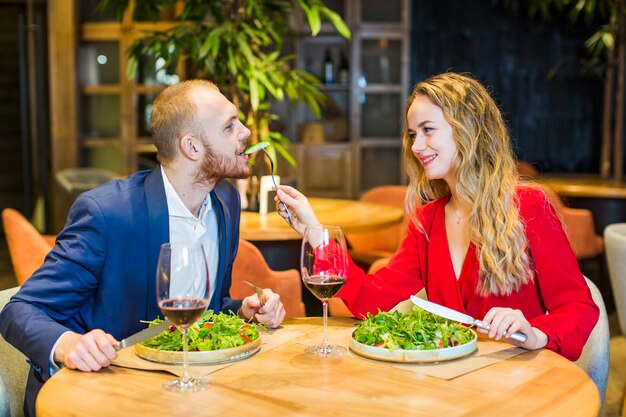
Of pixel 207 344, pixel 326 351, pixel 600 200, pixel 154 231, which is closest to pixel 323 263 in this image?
pixel 326 351

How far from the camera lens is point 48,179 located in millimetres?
7484

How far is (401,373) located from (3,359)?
40.4 inches

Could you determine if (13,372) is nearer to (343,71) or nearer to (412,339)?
(412,339)

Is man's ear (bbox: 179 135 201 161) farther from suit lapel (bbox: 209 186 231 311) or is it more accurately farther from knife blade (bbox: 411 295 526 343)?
knife blade (bbox: 411 295 526 343)

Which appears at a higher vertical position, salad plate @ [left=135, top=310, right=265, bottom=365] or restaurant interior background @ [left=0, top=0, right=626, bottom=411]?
restaurant interior background @ [left=0, top=0, right=626, bottom=411]

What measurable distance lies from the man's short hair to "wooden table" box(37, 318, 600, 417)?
0.76 metres

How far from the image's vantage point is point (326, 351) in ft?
5.61

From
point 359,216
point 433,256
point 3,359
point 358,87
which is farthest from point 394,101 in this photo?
point 3,359

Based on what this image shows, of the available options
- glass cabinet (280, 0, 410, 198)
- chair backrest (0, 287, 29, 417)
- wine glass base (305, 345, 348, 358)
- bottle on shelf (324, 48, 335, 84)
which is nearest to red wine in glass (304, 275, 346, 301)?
wine glass base (305, 345, 348, 358)

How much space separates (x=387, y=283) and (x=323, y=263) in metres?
0.63

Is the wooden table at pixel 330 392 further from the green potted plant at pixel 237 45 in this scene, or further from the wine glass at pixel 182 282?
the green potted plant at pixel 237 45

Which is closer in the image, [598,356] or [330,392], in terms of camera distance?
Result: [330,392]

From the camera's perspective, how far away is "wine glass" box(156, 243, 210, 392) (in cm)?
142

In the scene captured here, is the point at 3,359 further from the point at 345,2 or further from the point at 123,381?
the point at 345,2
